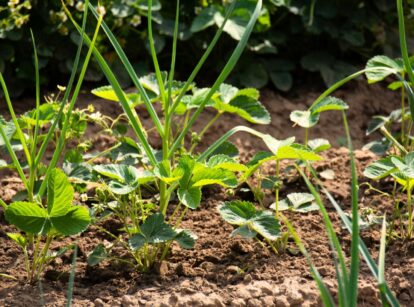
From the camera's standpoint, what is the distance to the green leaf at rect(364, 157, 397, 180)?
240cm

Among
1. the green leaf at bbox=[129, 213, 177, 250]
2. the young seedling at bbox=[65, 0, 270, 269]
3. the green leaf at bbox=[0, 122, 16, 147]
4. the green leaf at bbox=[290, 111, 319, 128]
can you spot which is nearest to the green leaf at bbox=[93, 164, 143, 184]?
the young seedling at bbox=[65, 0, 270, 269]

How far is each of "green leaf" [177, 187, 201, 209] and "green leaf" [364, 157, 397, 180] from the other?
1.62 ft

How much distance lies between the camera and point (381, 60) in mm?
2768

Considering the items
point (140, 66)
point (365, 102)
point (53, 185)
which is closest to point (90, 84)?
point (140, 66)

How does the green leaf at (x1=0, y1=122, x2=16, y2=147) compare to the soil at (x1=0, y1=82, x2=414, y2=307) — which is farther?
the green leaf at (x1=0, y1=122, x2=16, y2=147)

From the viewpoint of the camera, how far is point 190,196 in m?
2.21

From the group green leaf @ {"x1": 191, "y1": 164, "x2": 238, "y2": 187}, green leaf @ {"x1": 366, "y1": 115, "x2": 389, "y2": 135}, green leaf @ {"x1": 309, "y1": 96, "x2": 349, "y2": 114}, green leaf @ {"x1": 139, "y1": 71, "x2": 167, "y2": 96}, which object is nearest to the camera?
green leaf @ {"x1": 191, "y1": 164, "x2": 238, "y2": 187}

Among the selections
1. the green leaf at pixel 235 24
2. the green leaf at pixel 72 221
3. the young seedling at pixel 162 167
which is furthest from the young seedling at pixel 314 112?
the green leaf at pixel 72 221

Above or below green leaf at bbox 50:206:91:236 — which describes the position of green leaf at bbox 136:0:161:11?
above

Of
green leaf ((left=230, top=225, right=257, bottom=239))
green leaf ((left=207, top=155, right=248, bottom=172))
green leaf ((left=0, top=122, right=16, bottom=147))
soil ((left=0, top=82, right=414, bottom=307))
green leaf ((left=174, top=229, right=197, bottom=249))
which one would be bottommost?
soil ((left=0, top=82, right=414, bottom=307))

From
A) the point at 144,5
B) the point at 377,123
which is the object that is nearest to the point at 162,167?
the point at 377,123

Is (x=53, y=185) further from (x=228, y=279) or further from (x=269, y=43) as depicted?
(x=269, y=43)

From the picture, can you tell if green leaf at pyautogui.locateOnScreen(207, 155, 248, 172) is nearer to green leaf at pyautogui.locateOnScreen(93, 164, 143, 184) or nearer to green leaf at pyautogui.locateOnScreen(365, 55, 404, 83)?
green leaf at pyautogui.locateOnScreen(93, 164, 143, 184)

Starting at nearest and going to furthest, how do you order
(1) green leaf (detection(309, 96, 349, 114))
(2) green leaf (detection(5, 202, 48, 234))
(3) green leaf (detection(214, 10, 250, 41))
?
(2) green leaf (detection(5, 202, 48, 234)), (1) green leaf (detection(309, 96, 349, 114)), (3) green leaf (detection(214, 10, 250, 41))
